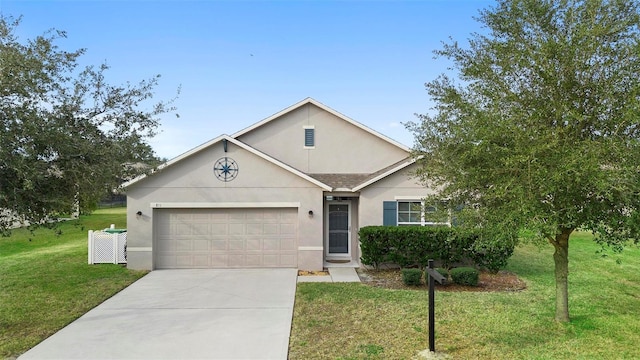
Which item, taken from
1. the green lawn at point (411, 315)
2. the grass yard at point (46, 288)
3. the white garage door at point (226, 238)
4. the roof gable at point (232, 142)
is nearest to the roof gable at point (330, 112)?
the roof gable at point (232, 142)

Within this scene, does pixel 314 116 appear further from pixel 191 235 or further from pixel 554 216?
pixel 554 216

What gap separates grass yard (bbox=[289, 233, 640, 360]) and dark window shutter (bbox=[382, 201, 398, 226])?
3268 millimetres

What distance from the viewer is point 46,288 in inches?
438

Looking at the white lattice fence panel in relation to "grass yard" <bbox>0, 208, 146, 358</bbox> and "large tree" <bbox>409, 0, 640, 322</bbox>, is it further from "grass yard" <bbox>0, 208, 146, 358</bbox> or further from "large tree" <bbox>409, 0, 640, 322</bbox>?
"large tree" <bbox>409, 0, 640, 322</bbox>

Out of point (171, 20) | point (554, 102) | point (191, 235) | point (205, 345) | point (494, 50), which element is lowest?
point (205, 345)

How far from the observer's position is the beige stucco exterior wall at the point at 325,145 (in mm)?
16078

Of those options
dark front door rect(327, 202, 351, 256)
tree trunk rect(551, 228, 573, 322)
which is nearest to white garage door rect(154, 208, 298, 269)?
dark front door rect(327, 202, 351, 256)

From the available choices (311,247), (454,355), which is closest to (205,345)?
(454,355)

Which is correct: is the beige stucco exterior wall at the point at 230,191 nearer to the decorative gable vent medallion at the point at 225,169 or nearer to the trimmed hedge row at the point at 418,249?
the decorative gable vent medallion at the point at 225,169

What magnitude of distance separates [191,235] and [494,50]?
35.4 feet

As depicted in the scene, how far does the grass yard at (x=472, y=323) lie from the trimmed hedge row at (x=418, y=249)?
145cm

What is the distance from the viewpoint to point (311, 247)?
13758 millimetres

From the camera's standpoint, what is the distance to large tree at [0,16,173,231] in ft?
22.2

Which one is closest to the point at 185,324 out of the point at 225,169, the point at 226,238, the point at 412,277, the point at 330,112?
the point at 226,238
